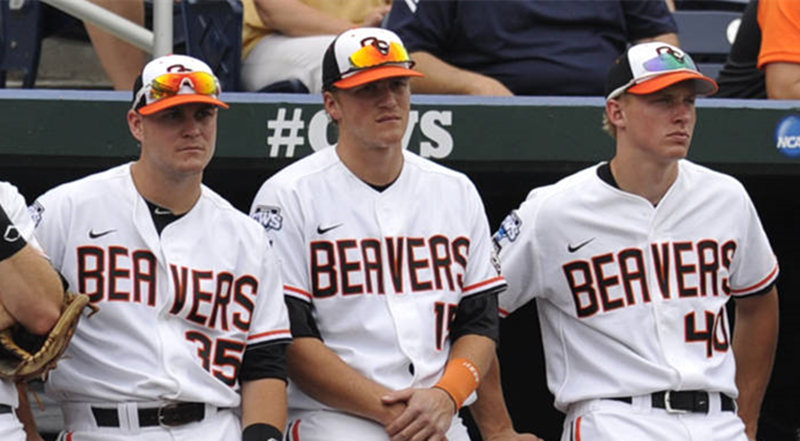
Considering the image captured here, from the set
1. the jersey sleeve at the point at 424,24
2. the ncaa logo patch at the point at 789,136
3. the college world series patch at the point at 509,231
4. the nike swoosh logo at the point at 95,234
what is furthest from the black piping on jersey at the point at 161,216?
the ncaa logo patch at the point at 789,136

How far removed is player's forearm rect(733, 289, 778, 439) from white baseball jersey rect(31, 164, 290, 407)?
1417 millimetres

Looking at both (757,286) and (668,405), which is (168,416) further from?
(757,286)

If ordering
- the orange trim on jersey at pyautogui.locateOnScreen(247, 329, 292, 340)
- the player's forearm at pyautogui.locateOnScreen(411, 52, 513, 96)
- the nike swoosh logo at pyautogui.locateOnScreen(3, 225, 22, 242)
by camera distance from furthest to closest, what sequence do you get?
the player's forearm at pyautogui.locateOnScreen(411, 52, 513, 96) < the orange trim on jersey at pyautogui.locateOnScreen(247, 329, 292, 340) < the nike swoosh logo at pyautogui.locateOnScreen(3, 225, 22, 242)

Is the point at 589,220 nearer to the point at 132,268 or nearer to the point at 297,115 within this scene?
the point at 297,115

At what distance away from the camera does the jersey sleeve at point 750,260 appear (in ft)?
14.0

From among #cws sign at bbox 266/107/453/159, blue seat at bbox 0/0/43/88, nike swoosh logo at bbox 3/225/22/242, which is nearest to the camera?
nike swoosh logo at bbox 3/225/22/242

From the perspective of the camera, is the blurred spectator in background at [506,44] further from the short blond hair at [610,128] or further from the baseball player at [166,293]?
the baseball player at [166,293]

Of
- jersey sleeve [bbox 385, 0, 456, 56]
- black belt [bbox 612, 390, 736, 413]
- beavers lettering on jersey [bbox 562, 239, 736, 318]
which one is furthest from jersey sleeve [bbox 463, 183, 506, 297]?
jersey sleeve [bbox 385, 0, 456, 56]

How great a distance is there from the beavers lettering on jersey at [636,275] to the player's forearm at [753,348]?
276mm

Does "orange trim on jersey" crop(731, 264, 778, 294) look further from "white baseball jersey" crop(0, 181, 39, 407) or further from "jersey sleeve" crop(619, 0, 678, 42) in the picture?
"white baseball jersey" crop(0, 181, 39, 407)

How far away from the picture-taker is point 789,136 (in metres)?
4.58

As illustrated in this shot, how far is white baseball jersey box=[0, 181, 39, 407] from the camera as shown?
357cm

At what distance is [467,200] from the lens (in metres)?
4.11

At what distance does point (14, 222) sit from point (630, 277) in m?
1.65
